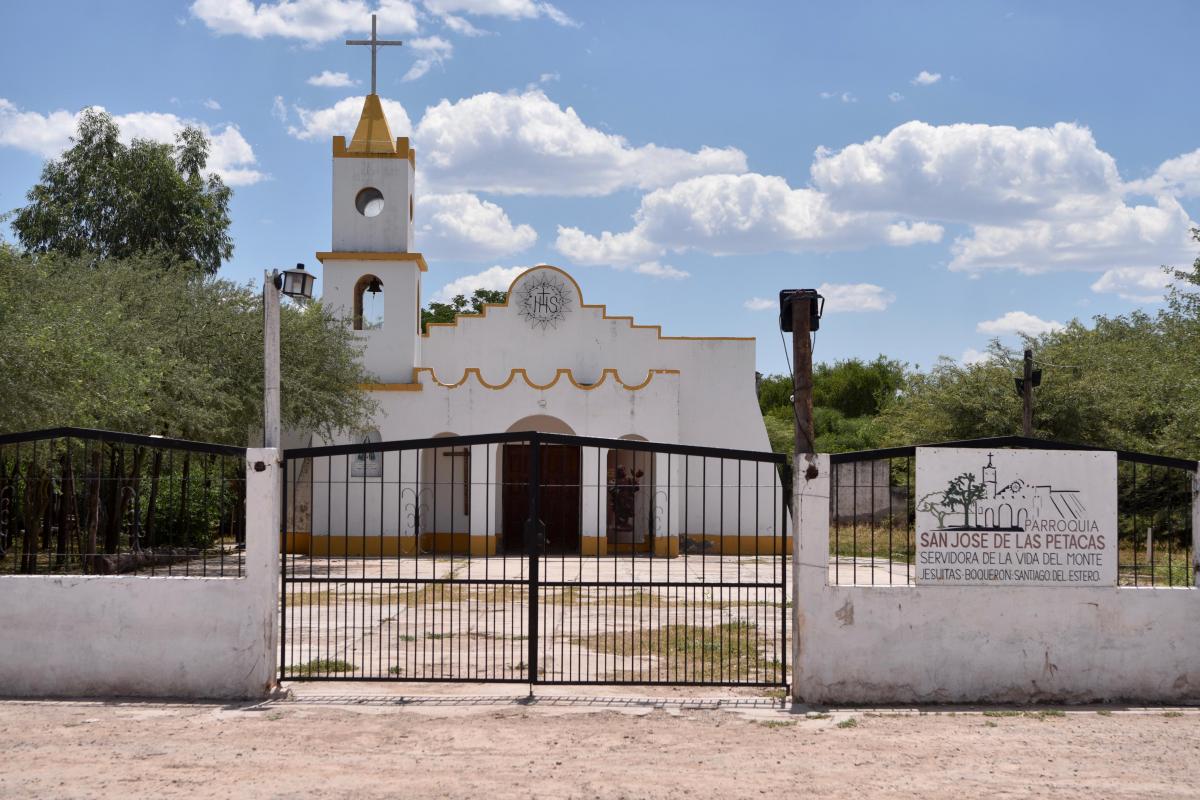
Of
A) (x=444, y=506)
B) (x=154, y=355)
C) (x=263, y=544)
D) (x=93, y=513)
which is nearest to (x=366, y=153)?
(x=444, y=506)

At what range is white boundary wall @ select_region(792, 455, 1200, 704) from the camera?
10.2 meters

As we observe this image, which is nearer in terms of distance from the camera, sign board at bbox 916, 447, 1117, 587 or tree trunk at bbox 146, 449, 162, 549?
sign board at bbox 916, 447, 1117, 587

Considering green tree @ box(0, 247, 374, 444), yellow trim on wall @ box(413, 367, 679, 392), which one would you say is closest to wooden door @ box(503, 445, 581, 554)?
yellow trim on wall @ box(413, 367, 679, 392)

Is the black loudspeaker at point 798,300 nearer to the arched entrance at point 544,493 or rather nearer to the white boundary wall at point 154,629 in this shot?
the white boundary wall at point 154,629

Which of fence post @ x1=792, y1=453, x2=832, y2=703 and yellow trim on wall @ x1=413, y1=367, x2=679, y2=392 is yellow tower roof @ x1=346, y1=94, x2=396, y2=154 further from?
fence post @ x1=792, y1=453, x2=832, y2=703

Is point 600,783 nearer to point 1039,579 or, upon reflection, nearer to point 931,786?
point 931,786

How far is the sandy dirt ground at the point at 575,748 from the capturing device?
307 inches

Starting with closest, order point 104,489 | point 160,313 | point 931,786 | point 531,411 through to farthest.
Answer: point 931,786 → point 160,313 → point 104,489 → point 531,411

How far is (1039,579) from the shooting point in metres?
10.3

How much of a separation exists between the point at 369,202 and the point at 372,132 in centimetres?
172

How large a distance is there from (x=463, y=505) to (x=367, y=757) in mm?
19798

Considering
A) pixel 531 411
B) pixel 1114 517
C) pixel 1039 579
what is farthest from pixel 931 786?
pixel 531 411

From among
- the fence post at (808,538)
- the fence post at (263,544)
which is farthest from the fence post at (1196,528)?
the fence post at (263,544)

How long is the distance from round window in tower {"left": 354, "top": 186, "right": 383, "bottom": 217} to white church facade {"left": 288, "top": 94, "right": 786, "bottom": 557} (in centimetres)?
3
